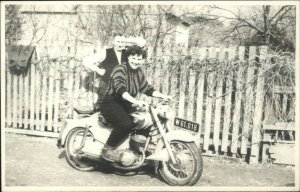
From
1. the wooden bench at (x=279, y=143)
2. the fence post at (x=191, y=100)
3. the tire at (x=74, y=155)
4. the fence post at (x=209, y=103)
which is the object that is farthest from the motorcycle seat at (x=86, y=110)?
the wooden bench at (x=279, y=143)

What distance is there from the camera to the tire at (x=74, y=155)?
476cm

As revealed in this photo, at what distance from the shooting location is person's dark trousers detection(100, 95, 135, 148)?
441 centimetres

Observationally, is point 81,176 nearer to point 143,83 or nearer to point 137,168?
point 137,168

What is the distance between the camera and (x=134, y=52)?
4.46 m

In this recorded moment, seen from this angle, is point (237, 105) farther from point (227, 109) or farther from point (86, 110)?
point (86, 110)

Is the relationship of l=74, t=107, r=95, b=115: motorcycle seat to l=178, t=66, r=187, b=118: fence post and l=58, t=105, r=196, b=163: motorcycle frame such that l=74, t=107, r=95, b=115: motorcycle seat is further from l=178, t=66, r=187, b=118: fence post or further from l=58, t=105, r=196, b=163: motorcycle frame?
l=178, t=66, r=187, b=118: fence post

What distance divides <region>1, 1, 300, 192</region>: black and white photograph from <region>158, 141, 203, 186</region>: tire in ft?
0.05

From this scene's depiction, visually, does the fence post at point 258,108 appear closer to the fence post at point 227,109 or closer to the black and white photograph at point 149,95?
the black and white photograph at point 149,95

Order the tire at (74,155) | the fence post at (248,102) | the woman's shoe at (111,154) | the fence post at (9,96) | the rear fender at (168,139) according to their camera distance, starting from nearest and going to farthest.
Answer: the rear fender at (168,139) < the woman's shoe at (111,154) < the tire at (74,155) < the fence post at (248,102) < the fence post at (9,96)

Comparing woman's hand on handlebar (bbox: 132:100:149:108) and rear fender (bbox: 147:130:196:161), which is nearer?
woman's hand on handlebar (bbox: 132:100:149:108)

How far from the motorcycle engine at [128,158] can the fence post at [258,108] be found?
5.14 feet

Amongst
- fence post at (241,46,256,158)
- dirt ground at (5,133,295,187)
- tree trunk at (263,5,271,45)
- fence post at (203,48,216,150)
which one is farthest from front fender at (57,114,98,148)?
tree trunk at (263,5,271,45)

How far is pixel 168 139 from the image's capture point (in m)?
4.36

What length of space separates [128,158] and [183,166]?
1.96 feet
